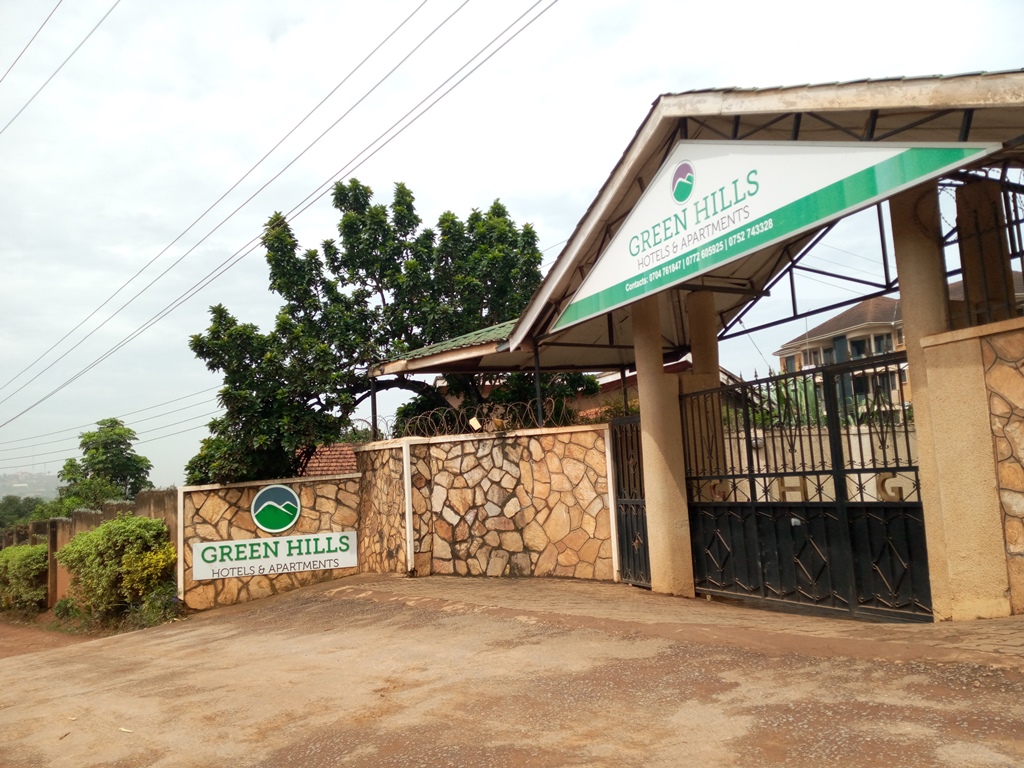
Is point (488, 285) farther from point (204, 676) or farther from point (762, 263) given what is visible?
point (204, 676)

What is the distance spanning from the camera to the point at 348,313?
777 inches

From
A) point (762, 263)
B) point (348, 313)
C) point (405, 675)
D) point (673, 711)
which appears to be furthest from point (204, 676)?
point (348, 313)

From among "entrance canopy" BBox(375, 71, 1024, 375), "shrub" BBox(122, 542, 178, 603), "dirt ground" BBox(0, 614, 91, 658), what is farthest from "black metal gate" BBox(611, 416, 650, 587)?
"dirt ground" BBox(0, 614, 91, 658)

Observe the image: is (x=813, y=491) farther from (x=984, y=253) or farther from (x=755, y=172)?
(x=755, y=172)

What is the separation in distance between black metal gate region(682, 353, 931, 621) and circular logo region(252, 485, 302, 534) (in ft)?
22.6

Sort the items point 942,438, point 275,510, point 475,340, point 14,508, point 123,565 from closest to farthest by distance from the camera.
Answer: point 942,438, point 475,340, point 275,510, point 123,565, point 14,508

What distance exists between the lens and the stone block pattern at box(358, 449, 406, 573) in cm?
1270

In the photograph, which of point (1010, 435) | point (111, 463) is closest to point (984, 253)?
point (1010, 435)

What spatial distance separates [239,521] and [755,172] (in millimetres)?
10180

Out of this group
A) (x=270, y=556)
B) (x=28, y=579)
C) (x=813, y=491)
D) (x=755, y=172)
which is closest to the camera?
(x=755, y=172)

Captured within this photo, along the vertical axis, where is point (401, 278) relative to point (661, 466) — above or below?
above

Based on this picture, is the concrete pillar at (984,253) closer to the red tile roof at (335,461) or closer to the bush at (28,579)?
the red tile roof at (335,461)

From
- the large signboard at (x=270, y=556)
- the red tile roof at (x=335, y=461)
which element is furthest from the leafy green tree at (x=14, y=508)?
the large signboard at (x=270, y=556)

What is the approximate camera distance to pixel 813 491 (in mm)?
8758
